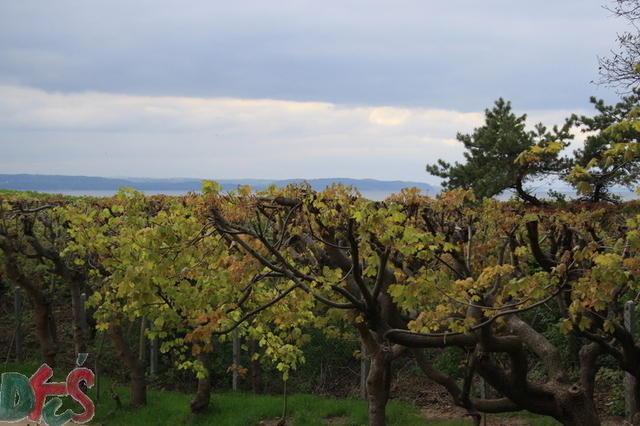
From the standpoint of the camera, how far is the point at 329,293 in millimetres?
8398

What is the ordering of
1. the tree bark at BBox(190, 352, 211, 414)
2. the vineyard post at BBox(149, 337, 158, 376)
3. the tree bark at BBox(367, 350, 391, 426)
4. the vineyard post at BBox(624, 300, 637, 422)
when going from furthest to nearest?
1. the vineyard post at BBox(149, 337, 158, 376)
2. the tree bark at BBox(190, 352, 211, 414)
3. the vineyard post at BBox(624, 300, 637, 422)
4. the tree bark at BBox(367, 350, 391, 426)

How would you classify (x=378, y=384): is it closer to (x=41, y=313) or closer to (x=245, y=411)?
(x=245, y=411)

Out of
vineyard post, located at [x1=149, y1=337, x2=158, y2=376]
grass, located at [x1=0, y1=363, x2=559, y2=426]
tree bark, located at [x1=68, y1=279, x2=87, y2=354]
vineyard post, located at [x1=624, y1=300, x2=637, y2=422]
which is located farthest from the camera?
vineyard post, located at [x1=149, y1=337, x2=158, y2=376]

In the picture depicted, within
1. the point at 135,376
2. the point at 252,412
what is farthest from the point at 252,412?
the point at 135,376

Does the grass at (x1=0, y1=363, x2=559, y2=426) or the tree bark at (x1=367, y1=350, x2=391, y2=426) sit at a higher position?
the tree bark at (x1=367, y1=350, x2=391, y2=426)

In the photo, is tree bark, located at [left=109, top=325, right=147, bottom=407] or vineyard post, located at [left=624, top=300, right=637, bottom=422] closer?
vineyard post, located at [left=624, top=300, right=637, bottom=422]

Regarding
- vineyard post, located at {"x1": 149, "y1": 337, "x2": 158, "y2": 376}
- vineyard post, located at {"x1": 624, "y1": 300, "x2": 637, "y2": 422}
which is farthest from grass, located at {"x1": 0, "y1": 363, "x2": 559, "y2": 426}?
vineyard post, located at {"x1": 149, "y1": 337, "x2": 158, "y2": 376}

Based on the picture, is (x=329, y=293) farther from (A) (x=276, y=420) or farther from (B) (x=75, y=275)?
(B) (x=75, y=275)

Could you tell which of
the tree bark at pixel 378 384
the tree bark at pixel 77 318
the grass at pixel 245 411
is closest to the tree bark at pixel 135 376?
the grass at pixel 245 411

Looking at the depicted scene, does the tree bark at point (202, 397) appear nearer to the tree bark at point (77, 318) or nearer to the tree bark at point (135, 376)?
the tree bark at point (135, 376)

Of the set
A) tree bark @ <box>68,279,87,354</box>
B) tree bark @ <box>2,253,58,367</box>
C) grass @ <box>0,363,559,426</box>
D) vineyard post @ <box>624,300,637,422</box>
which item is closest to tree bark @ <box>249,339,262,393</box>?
grass @ <box>0,363,559,426</box>

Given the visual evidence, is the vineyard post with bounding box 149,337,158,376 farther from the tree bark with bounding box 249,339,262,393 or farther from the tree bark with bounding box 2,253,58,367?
the tree bark with bounding box 249,339,262,393

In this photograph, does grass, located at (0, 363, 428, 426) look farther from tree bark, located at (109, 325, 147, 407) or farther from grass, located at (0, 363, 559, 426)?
tree bark, located at (109, 325, 147, 407)

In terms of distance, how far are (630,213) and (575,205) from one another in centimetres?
110
